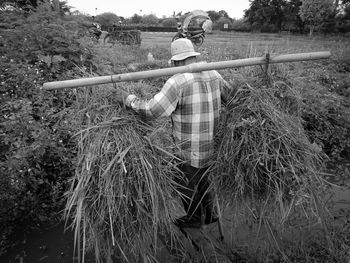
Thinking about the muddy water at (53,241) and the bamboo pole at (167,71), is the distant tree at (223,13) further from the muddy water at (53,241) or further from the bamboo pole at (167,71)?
the bamboo pole at (167,71)

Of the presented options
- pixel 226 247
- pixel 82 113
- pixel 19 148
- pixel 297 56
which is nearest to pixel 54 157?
pixel 19 148

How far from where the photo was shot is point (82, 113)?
194cm

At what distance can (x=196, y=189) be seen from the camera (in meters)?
2.38

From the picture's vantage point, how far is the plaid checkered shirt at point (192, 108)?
77.7 inches

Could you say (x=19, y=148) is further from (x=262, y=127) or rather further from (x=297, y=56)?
(x=297, y=56)

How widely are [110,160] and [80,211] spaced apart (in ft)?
1.14

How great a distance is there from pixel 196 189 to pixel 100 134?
100 cm

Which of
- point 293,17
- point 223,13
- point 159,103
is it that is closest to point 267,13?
point 293,17

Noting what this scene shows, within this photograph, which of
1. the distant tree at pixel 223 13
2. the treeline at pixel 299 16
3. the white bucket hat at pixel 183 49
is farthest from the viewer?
the distant tree at pixel 223 13

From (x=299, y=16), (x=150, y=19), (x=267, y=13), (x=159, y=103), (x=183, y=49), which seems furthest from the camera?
(x=150, y=19)

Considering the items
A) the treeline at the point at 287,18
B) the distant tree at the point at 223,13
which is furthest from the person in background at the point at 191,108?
the distant tree at the point at 223,13

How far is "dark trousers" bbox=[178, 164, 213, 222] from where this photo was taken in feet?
7.70

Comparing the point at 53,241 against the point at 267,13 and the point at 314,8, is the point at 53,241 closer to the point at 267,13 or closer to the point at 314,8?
the point at 314,8

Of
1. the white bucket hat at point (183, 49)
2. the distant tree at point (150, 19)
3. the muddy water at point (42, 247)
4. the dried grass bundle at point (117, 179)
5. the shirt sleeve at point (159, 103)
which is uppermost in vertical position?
the distant tree at point (150, 19)
